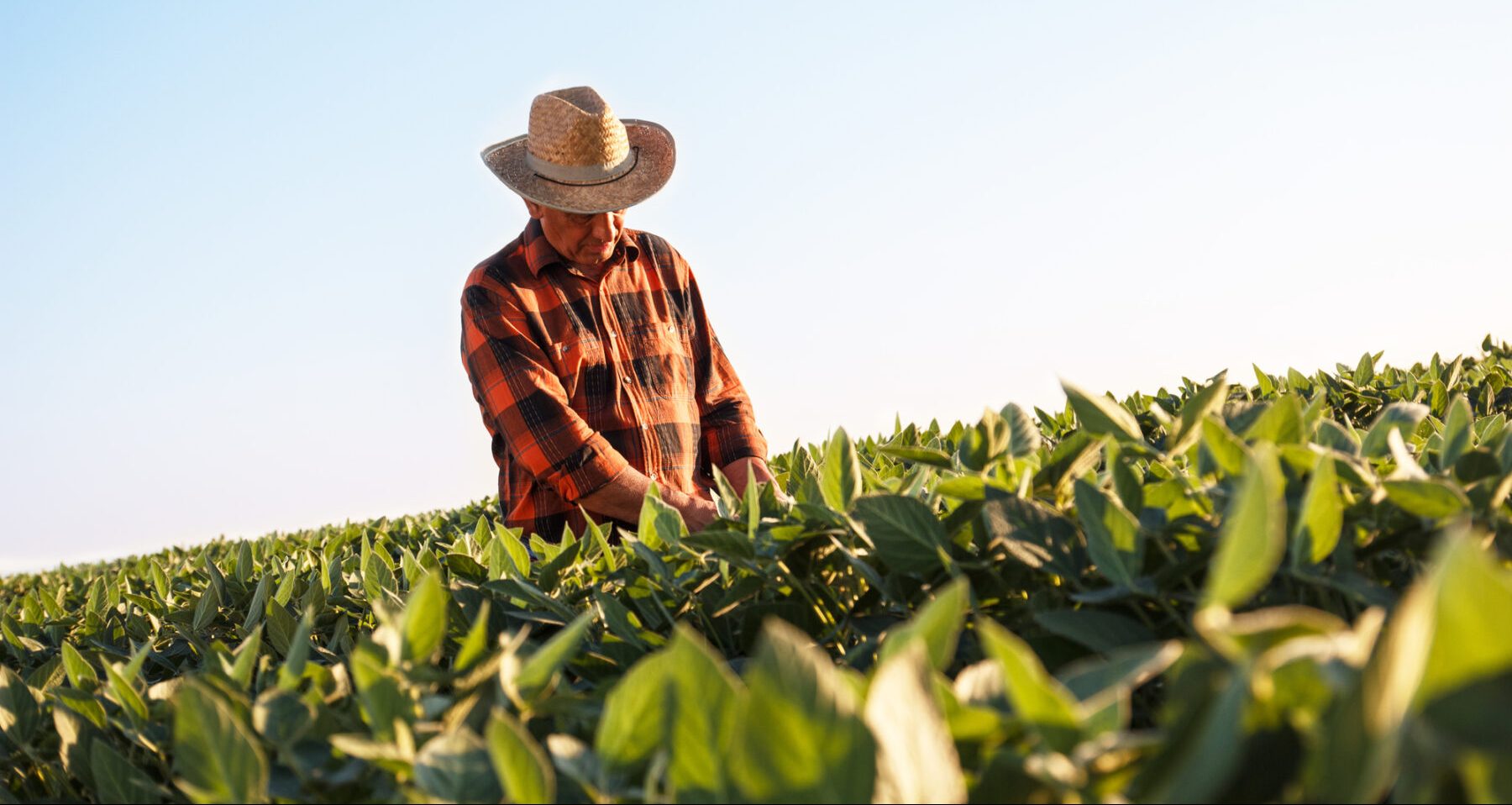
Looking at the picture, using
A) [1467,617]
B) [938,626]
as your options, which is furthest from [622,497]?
[1467,617]

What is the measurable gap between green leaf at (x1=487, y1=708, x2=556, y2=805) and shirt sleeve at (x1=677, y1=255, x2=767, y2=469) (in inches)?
181

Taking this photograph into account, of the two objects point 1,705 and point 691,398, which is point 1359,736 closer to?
point 1,705

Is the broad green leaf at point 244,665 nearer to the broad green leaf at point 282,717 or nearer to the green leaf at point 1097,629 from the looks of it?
the broad green leaf at point 282,717

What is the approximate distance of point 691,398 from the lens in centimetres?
557

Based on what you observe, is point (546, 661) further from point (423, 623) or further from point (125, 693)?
point (125, 693)

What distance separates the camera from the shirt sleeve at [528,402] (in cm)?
458

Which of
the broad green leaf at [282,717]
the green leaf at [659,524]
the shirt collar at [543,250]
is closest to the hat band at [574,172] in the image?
the shirt collar at [543,250]

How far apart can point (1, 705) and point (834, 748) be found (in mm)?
1803

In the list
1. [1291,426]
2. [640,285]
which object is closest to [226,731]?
[1291,426]

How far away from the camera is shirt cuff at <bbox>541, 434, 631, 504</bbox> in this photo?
4.56 metres

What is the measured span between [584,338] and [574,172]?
735 millimetres

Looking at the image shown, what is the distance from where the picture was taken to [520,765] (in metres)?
1.09

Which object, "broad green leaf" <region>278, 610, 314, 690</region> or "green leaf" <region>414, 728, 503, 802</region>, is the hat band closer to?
"broad green leaf" <region>278, 610, 314, 690</region>

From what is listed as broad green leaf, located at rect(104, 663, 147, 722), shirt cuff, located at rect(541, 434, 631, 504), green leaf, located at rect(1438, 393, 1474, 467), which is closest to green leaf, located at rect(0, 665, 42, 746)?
broad green leaf, located at rect(104, 663, 147, 722)
